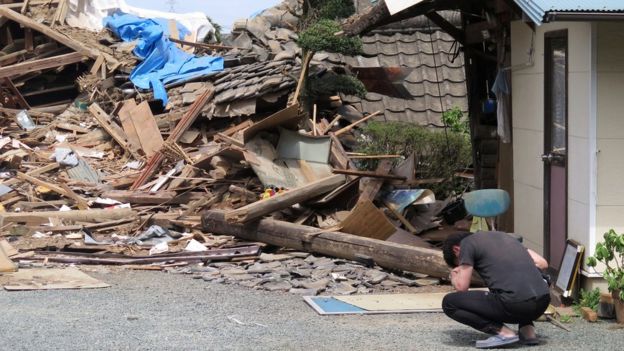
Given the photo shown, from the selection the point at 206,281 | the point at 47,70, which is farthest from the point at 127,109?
the point at 206,281

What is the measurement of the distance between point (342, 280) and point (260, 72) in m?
8.55

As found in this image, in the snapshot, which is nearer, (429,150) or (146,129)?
(429,150)

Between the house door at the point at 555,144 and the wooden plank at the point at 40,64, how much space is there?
14.4 meters

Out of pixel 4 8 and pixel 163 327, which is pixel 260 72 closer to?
pixel 4 8

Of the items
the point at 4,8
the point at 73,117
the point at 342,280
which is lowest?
the point at 342,280

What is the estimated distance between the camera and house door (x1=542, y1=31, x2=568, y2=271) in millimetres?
8742

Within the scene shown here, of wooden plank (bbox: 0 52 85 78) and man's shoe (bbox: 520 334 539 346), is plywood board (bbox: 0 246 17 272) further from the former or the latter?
wooden plank (bbox: 0 52 85 78)

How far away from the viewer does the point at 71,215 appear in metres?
13.5

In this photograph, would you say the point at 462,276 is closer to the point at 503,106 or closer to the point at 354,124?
the point at 503,106

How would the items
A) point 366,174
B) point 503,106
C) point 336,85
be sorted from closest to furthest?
1. point 503,106
2. point 366,174
3. point 336,85

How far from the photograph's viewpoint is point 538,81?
9.52 metres

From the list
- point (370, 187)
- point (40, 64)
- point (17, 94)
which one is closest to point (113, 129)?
point (40, 64)

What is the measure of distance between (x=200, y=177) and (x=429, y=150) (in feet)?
13.1

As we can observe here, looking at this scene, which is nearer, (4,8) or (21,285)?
(21,285)
